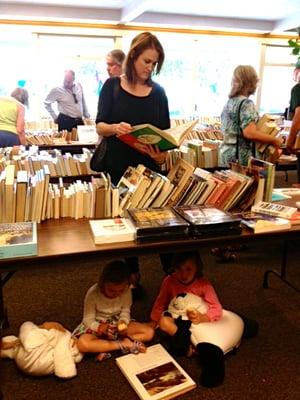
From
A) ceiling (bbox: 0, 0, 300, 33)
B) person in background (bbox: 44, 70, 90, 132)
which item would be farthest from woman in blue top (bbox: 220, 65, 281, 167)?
ceiling (bbox: 0, 0, 300, 33)

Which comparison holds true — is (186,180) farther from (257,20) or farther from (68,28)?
(257,20)

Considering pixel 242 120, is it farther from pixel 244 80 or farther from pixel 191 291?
pixel 191 291

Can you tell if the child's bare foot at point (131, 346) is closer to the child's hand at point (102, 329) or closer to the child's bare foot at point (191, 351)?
the child's hand at point (102, 329)

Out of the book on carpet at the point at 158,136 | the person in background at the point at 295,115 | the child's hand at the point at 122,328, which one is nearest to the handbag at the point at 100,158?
the book on carpet at the point at 158,136

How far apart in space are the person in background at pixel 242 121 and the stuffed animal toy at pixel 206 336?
2.38ft

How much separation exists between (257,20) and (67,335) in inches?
281

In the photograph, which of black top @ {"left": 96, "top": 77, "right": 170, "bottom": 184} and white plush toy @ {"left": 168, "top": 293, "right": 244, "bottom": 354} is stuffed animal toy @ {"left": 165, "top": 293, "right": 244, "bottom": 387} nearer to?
white plush toy @ {"left": 168, "top": 293, "right": 244, "bottom": 354}

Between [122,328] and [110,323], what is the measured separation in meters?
0.07

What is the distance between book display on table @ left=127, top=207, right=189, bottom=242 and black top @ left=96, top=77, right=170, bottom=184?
515 mm

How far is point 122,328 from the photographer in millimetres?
1828

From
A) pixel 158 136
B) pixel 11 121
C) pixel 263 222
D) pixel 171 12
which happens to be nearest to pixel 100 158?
pixel 158 136

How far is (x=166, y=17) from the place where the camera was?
6.65m

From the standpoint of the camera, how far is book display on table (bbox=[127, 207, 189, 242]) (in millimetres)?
1447

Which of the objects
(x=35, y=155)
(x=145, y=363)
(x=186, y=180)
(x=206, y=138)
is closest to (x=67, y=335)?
(x=145, y=363)
